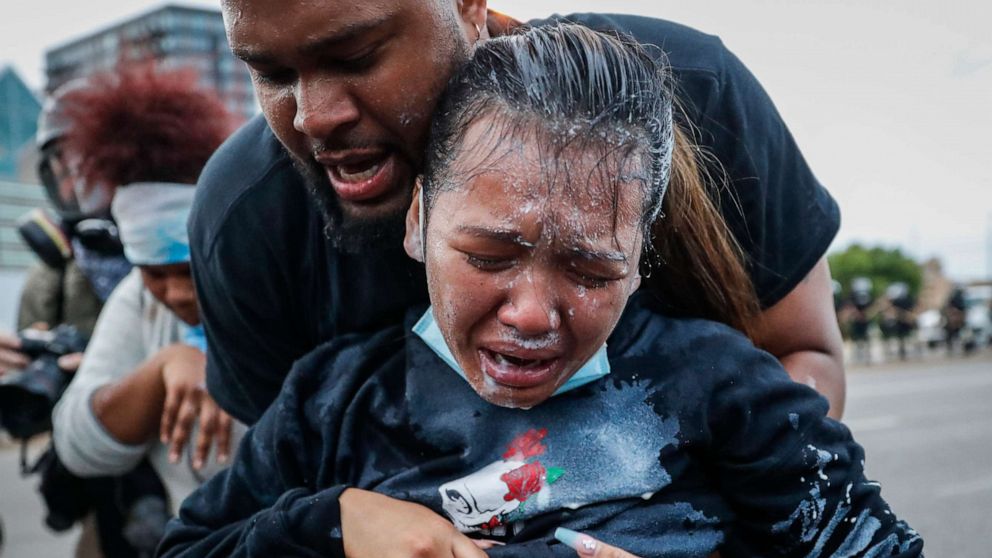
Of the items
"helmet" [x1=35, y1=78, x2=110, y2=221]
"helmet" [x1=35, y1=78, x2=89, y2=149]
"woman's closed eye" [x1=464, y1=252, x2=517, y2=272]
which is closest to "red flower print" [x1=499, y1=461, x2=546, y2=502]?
"woman's closed eye" [x1=464, y1=252, x2=517, y2=272]

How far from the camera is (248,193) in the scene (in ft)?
6.20

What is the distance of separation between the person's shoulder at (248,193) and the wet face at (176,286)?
74 cm

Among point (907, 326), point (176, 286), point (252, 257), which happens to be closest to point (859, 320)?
point (907, 326)

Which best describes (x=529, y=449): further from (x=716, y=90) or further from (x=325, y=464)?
(x=716, y=90)

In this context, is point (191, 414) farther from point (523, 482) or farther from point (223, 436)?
point (523, 482)

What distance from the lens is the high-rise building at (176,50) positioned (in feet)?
10.6

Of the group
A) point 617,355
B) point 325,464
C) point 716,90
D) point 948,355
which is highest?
point 716,90

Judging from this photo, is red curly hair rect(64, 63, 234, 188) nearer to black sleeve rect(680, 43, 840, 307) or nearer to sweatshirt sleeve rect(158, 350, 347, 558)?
sweatshirt sleeve rect(158, 350, 347, 558)

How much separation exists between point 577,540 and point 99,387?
159 centimetres

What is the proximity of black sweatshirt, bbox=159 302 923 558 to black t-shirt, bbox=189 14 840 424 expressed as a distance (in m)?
0.21

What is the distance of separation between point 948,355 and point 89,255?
62.3ft

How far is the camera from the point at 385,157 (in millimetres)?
1711

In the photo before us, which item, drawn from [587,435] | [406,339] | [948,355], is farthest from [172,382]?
[948,355]

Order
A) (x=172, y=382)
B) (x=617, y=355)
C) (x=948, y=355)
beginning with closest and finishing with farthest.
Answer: (x=617, y=355)
(x=172, y=382)
(x=948, y=355)
